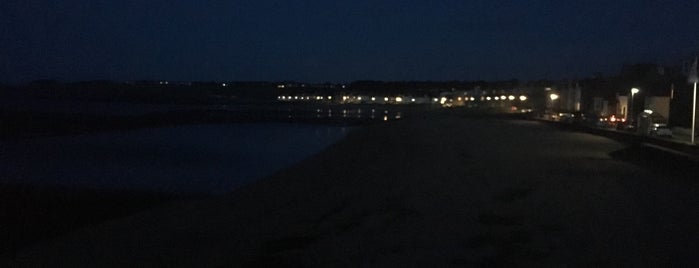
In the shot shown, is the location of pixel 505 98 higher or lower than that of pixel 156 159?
higher

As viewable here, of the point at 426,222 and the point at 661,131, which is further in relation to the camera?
the point at 661,131

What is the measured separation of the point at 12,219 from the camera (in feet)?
56.0

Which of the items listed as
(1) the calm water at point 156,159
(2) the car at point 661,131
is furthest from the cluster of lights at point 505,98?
(2) the car at point 661,131

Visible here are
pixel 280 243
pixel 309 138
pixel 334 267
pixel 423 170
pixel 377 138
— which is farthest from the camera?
pixel 309 138

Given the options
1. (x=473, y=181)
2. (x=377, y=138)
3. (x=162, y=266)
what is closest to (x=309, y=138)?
(x=377, y=138)

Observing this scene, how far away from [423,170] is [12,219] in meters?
11.5

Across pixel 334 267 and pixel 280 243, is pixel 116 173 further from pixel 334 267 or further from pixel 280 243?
pixel 334 267

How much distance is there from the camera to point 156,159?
104 feet

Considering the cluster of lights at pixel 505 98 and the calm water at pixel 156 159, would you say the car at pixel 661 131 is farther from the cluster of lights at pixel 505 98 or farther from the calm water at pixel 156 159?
the cluster of lights at pixel 505 98

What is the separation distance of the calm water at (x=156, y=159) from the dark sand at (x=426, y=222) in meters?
3.17

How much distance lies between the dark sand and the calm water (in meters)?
3.17

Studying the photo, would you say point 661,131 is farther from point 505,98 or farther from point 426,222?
point 505,98

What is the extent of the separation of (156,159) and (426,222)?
19.8m

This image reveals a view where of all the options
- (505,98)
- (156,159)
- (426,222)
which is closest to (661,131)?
(156,159)
